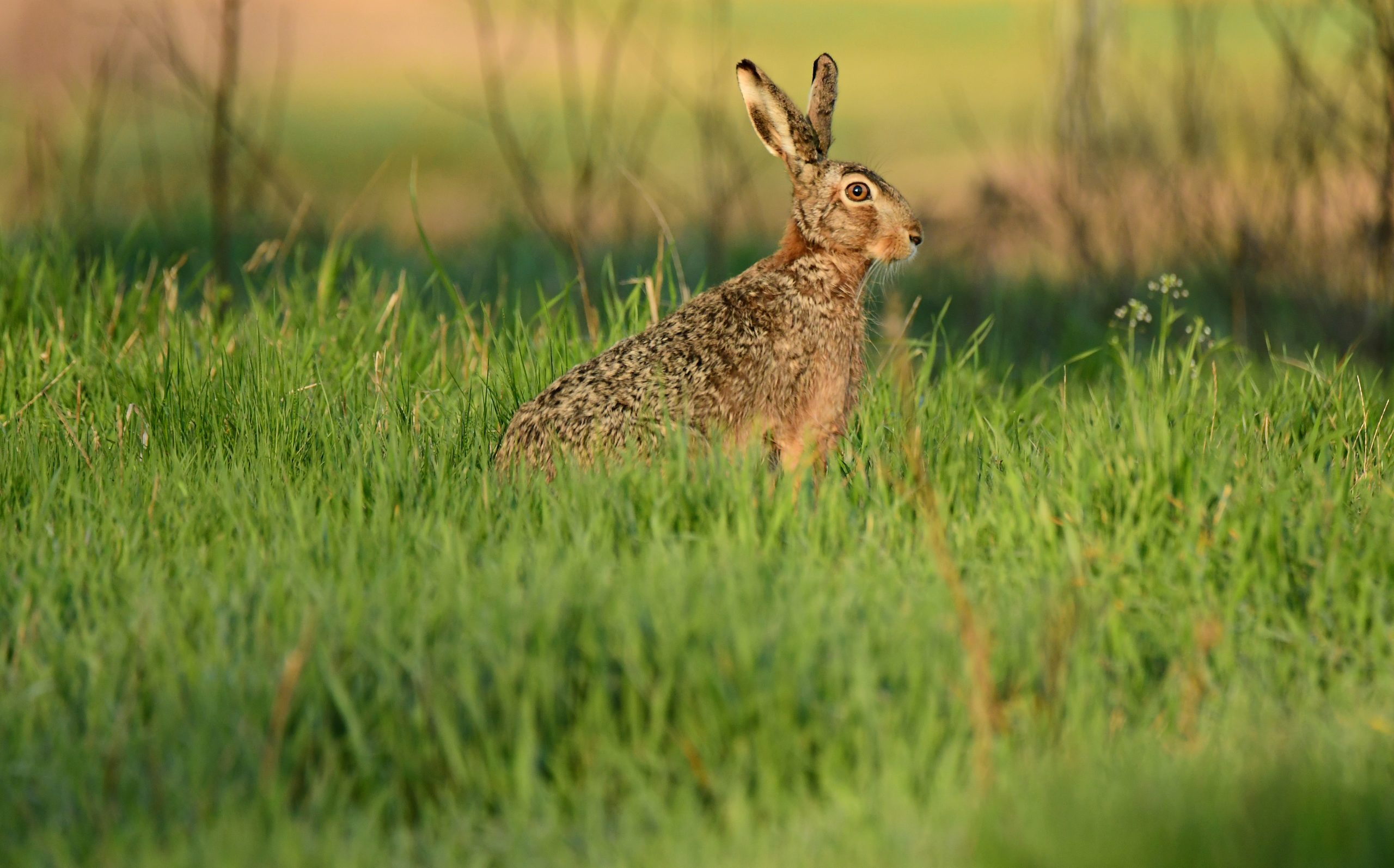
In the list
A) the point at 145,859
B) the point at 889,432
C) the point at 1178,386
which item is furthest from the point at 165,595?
the point at 1178,386

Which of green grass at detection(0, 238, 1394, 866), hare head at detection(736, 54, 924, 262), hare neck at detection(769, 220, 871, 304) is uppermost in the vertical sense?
hare head at detection(736, 54, 924, 262)

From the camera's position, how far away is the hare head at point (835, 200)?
5312 mm

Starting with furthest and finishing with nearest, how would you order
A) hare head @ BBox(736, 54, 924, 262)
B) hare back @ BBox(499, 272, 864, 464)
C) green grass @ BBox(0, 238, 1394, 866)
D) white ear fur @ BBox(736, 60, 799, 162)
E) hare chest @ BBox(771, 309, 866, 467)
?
1. hare head @ BBox(736, 54, 924, 262)
2. white ear fur @ BBox(736, 60, 799, 162)
3. hare chest @ BBox(771, 309, 866, 467)
4. hare back @ BBox(499, 272, 864, 464)
5. green grass @ BBox(0, 238, 1394, 866)

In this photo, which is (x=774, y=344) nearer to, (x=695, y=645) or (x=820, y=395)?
(x=820, y=395)

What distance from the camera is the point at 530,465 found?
14.4 feet

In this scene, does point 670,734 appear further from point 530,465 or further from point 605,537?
point 530,465

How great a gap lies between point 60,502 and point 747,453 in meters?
2.04

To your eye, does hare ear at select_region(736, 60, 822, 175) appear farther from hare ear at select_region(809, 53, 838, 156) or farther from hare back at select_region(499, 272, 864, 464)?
hare back at select_region(499, 272, 864, 464)

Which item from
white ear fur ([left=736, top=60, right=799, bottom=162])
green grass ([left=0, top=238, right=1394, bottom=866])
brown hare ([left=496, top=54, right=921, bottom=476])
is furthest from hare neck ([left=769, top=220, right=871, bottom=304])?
green grass ([left=0, top=238, right=1394, bottom=866])

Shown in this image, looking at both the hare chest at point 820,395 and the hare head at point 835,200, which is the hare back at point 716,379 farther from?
the hare head at point 835,200

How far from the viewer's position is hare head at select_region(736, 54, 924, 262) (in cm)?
531

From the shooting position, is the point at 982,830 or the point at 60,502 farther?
the point at 60,502

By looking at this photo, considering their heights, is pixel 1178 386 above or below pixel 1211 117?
below

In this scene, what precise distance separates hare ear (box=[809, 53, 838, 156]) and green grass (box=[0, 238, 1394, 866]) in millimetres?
1460
